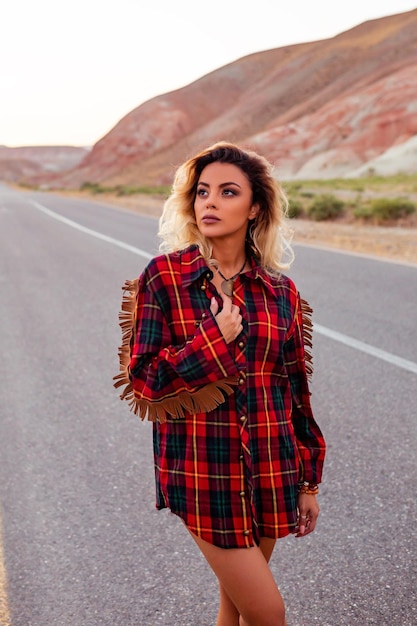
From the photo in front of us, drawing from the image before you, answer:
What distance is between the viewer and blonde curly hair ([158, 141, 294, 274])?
2275mm

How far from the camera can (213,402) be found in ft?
6.73

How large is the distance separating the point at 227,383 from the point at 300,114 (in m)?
76.5

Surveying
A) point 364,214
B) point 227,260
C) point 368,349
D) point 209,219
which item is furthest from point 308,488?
point 364,214

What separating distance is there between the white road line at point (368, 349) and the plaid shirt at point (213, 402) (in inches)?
165

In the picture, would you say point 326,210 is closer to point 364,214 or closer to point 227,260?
point 364,214

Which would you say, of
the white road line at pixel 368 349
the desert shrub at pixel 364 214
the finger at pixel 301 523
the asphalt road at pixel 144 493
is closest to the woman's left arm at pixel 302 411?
the finger at pixel 301 523

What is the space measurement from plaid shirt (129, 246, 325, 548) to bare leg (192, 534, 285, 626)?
0.03 meters

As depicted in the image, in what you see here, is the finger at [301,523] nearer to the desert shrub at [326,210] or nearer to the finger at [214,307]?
the finger at [214,307]

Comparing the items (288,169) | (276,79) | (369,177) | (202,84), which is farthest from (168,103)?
(369,177)

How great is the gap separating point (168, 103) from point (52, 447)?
96883mm

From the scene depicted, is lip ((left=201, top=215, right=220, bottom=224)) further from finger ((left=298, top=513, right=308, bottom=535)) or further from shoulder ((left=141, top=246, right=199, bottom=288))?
finger ((left=298, top=513, right=308, bottom=535))

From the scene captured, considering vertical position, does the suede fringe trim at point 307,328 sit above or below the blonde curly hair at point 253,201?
below

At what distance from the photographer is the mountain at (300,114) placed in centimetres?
5244

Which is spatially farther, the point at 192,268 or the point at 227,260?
the point at 227,260
